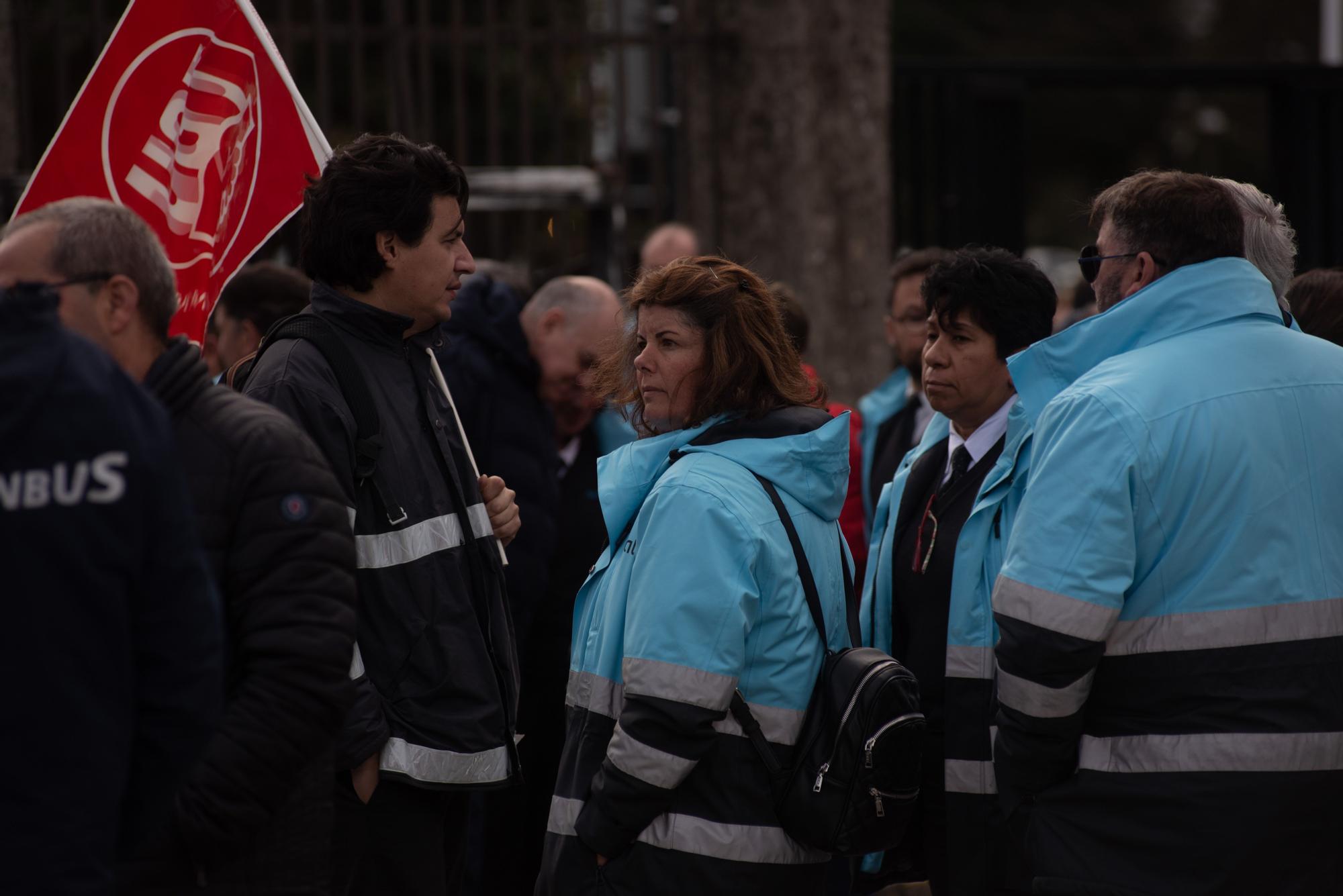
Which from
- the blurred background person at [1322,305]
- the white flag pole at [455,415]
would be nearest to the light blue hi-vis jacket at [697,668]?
the white flag pole at [455,415]

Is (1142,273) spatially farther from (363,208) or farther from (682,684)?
(363,208)

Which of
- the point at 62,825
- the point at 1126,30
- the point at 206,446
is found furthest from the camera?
the point at 1126,30

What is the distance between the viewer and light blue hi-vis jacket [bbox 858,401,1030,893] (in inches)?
129

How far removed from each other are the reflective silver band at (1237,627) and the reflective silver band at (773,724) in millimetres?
679

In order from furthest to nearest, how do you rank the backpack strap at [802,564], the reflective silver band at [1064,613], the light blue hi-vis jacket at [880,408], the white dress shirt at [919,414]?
1. the light blue hi-vis jacket at [880,408]
2. the white dress shirt at [919,414]
3. the backpack strap at [802,564]
4. the reflective silver band at [1064,613]

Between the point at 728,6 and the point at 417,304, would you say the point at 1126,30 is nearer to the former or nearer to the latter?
the point at 728,6

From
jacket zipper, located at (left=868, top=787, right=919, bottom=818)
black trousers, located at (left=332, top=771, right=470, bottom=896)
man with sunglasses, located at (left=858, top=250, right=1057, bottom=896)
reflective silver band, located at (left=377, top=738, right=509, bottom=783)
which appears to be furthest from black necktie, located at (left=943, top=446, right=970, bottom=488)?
black trousers, located at (left=332, top=771, right=470, bottom=896)

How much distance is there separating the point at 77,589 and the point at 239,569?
0.40m

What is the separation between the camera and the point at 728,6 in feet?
23.1

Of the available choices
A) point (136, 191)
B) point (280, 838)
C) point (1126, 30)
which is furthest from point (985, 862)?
point (1126, 30)

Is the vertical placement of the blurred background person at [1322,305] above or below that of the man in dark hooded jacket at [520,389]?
above

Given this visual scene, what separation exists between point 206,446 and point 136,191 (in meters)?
1.42

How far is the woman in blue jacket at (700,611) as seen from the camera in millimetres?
2803

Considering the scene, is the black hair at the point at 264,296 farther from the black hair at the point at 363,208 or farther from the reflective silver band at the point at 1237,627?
the reflective silver band at the point at 1237,627
